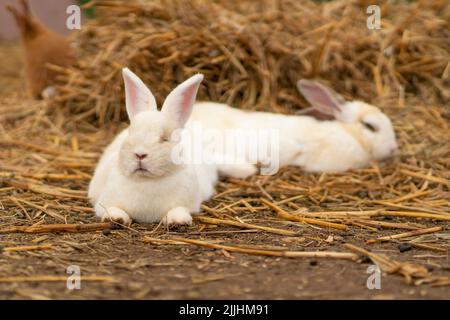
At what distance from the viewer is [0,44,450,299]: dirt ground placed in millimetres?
2803

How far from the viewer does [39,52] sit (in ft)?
22.2

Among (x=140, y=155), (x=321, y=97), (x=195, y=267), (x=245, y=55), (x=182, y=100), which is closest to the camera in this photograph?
(x=195, y=267)

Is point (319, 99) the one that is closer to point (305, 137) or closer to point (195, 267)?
point (305, 137)

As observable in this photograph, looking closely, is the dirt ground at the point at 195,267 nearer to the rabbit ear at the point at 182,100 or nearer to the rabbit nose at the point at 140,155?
the rabbit nose at the point at 140,155

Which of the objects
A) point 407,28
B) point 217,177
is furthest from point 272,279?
point 407,28

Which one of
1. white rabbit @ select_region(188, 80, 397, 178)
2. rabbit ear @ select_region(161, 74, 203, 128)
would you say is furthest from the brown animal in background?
rabbit ear @ select_region(161, 74, 203, 128)

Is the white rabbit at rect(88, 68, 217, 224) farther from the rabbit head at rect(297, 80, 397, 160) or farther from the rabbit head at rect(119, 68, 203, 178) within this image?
the rabbit head at rect(297, 80, 397, 160)

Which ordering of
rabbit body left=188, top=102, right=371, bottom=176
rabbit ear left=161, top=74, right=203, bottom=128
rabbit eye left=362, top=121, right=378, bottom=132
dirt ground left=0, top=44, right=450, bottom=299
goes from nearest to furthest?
dirt ground left=0, top=44, right=450, bottom=299
rabbit ear left=161, top=74, right=203, bottom=128
rabbit body left=188, top=102, right=371, bottom=176
rabbit eye left=362, top=121, right=378, bottom=132

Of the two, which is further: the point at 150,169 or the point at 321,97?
the point at 321,97

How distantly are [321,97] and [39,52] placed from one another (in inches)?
110

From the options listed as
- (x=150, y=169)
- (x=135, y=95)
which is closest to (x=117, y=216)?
(x=150, y=169)

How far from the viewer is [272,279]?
2.96 meters

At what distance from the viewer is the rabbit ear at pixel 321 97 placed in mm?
5348

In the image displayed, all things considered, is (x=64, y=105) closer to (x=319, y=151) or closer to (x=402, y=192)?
(x=319, y=151)
